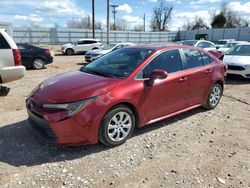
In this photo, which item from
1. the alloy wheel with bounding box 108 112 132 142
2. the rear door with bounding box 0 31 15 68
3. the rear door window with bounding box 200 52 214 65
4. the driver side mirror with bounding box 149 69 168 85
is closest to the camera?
the alloy wheel with bounding box 108 112 132 142

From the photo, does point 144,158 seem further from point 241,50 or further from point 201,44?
point 201,44

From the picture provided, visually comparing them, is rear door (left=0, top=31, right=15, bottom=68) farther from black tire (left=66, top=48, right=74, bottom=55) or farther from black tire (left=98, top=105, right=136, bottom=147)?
black tire (left=66, top=48, right=74, bottom=55)

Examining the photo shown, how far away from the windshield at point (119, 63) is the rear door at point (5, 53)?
9.88ft

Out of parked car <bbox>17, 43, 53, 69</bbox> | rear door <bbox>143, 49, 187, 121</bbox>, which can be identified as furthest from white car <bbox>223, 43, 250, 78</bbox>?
parked car <bbox>17, 43, 53, 69</bbox>

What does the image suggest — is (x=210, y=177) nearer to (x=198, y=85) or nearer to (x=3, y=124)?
(x=198, y=85)

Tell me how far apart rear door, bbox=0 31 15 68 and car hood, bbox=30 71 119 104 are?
311 centimetres

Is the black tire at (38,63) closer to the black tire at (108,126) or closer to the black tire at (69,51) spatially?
the black tire at (108,126)

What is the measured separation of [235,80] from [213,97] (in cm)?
442

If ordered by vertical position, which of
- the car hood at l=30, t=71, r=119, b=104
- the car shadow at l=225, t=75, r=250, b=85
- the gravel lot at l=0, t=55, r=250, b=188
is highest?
the car hood at l=30, t=71, r=119, b=104

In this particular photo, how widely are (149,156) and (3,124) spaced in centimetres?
292

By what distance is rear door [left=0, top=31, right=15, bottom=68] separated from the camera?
265 inches

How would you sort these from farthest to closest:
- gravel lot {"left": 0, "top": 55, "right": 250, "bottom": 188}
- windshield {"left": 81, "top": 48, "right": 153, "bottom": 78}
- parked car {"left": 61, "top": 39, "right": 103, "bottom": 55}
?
parked car {"left": 61, "top": 39, "right": 103, "bottom": 55}
windshield {"left": 81, "top": 48, "right": 153, "bottom": 78}
gravel lot {"left": 0, "top": 55, "right": 250, "bottom": 188}

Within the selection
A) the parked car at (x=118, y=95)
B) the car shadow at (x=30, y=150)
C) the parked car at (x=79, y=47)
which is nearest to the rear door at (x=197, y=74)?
the parked car at (x=118, y=95)

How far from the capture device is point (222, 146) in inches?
166
